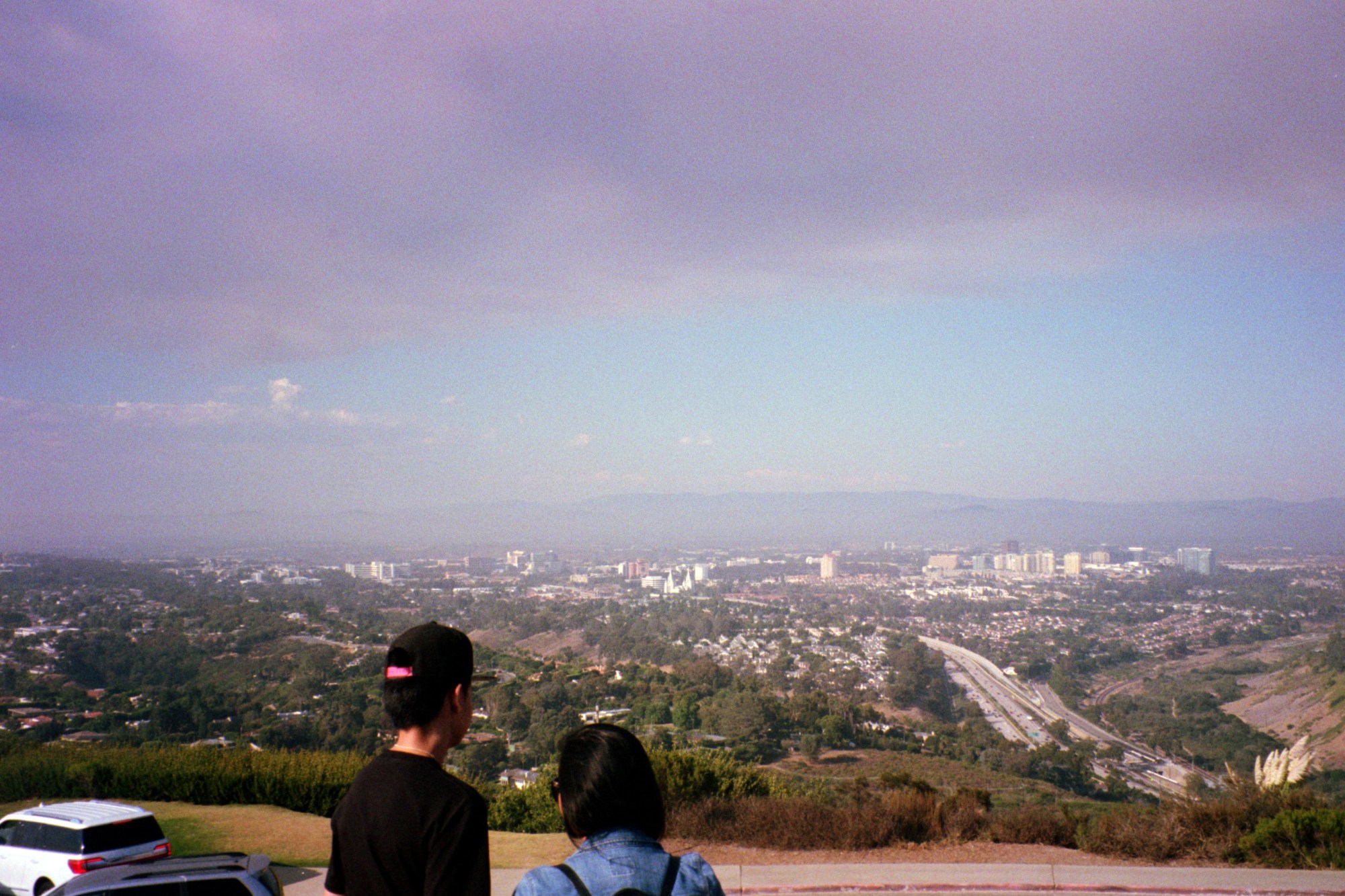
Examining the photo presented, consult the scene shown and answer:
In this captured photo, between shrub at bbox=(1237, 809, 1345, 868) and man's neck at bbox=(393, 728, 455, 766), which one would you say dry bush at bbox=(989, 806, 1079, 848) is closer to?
shrub at bbox=(1237, 809, 1345, 868)

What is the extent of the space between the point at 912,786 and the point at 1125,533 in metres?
58.0

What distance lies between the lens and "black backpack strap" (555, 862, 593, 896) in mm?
1750

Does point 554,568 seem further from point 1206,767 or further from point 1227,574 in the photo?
point 1206,767

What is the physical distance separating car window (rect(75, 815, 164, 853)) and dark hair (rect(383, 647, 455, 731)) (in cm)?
740

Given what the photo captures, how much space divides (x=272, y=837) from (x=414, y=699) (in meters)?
10.3

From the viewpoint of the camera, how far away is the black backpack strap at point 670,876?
178cm

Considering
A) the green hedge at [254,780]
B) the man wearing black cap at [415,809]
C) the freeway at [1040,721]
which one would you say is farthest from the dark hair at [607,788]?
the freeway at [1040,721]

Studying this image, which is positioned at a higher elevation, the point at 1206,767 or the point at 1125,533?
the point at 1125,533

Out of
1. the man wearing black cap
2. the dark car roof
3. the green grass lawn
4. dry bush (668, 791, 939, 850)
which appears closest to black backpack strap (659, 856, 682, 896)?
the man wearing black cap

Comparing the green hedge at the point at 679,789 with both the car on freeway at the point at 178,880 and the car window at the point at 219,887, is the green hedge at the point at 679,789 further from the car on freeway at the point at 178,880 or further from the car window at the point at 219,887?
the car window at the point at 219,887

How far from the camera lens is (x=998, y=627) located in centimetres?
3853

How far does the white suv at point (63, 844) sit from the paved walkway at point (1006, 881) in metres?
1.55

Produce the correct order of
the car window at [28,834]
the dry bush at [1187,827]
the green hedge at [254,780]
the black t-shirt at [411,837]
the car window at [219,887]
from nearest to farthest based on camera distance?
the black t-shirt at [411,837], the car window at [219,887], the car window at [28,834], the dry bush at [1187,827], the green hedge at [254,780]

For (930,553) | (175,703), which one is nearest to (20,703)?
(175,703)
